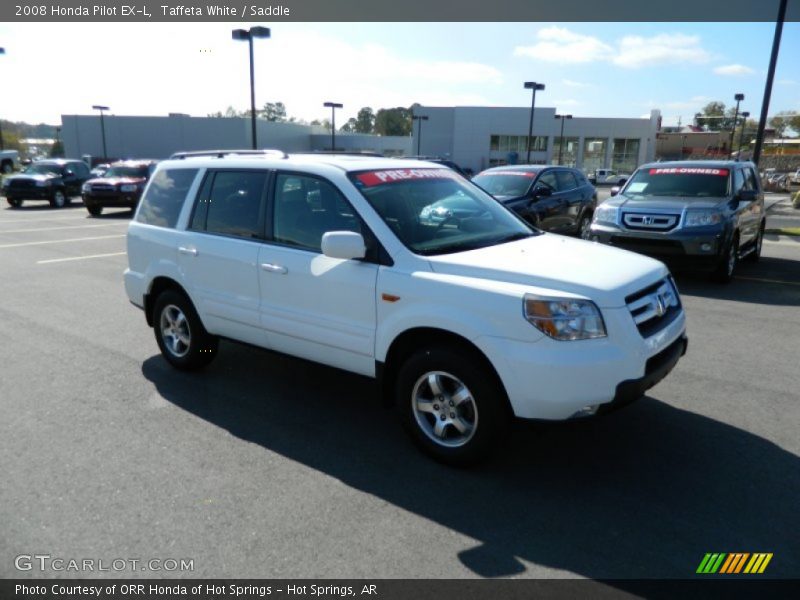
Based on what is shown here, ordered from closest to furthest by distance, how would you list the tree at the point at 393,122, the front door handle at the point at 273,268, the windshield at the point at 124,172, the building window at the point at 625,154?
the front door handle at the point at 273,268 → the windshield at the point at 124,172 → the building window at the point at 625,154 → the tree at the point at 393,122

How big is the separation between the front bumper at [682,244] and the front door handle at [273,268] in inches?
257

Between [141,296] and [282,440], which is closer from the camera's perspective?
[282,440]

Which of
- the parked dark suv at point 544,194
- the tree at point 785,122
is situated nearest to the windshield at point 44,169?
the parked dark suv at point 544,194

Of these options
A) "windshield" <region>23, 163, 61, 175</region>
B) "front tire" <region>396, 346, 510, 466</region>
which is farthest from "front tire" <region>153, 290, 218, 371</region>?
"windshield" <region>23, 163, 61, 175</region>

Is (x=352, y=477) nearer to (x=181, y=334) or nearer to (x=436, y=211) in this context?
(x=436, y=211)

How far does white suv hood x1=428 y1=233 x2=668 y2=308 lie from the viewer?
11.2 feet

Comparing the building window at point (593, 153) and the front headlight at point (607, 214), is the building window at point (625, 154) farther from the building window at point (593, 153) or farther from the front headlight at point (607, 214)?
the front headlight at point (607, 214)

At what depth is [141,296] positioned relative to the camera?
565 cm

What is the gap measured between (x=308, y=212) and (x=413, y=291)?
1.17m

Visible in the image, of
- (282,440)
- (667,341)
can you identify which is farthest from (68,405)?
(667,341)

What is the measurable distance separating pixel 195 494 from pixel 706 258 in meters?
7.91

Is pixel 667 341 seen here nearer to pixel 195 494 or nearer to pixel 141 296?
pixel 195 494

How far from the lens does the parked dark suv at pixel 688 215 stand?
28.9 feet

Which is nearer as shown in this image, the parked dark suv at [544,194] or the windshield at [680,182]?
the windshield at [680,182]
